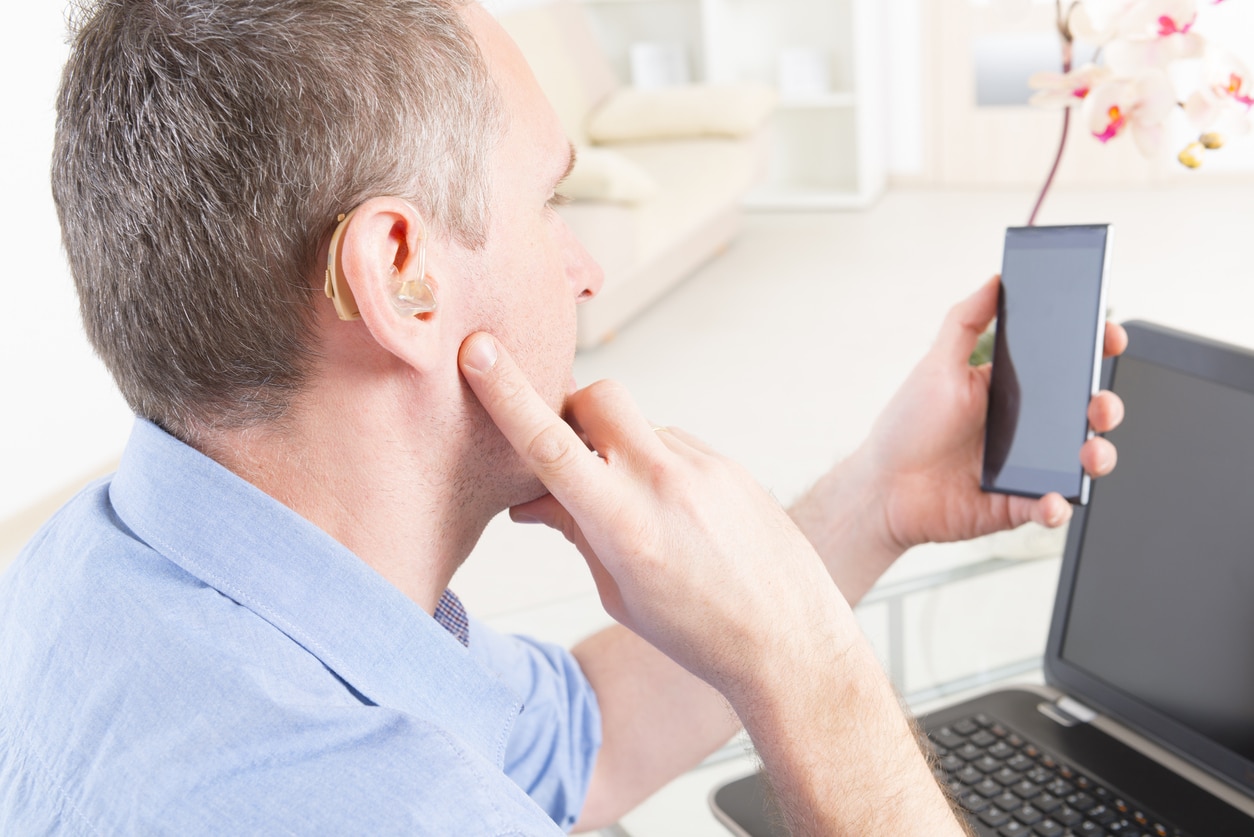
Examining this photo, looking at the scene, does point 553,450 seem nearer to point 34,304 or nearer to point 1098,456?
point 1098,456

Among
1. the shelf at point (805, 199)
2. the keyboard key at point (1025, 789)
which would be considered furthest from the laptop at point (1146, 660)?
the shelf at point (805, 199)

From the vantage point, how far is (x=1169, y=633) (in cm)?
94

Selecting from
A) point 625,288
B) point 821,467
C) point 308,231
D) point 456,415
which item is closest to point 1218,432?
point 456,415

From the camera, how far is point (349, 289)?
70 cm

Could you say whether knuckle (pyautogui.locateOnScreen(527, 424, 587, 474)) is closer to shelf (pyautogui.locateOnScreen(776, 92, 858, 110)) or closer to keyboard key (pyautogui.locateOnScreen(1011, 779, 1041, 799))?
keyboard key (pyautogui.locateOnScreen(1011, 779, 1041, 799))

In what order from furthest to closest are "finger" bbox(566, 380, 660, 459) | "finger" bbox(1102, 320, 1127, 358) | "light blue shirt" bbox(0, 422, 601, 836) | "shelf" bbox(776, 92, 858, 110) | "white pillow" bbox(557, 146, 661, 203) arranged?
"shelf" bbox(776, 92, 858, 110) < "white pillow" bbox(557, 146, 661, 203) < "finger" bbox(1102, 320, 1127, 358) < "finger" bbox(566, 380, 660, 459) < "light blue shirt" bbox(0, 422, 601, 836)

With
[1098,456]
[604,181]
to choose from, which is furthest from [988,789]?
[604,181]

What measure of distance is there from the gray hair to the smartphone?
1.67 ft

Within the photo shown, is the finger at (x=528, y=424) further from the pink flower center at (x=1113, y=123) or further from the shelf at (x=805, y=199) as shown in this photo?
the shelf at (x=805, y=199)

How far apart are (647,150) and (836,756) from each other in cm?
444

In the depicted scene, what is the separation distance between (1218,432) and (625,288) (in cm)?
337

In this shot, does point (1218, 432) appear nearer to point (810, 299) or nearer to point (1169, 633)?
point (1169, 633)

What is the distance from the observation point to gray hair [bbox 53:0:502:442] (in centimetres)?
69

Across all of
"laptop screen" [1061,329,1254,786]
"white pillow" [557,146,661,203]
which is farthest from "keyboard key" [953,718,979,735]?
"white pillow" [557,146,661,203]
